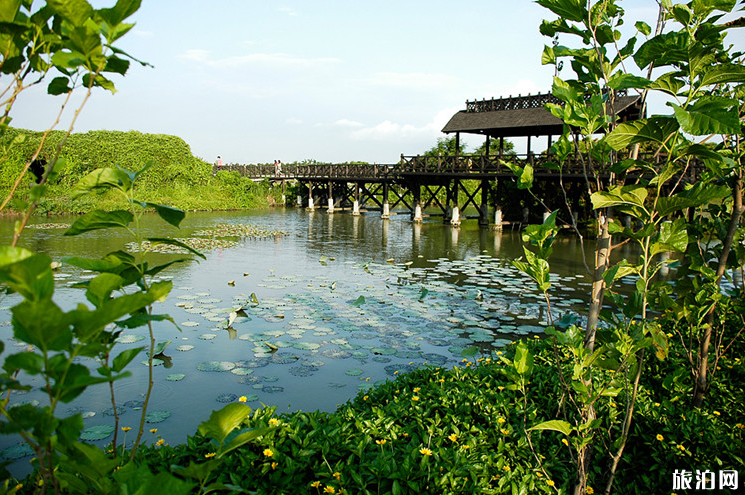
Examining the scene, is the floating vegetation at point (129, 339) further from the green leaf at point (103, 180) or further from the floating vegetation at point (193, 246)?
the floating vegetation at point (193, 246)

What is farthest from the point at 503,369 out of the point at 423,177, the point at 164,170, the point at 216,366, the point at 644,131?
the point at 164,170

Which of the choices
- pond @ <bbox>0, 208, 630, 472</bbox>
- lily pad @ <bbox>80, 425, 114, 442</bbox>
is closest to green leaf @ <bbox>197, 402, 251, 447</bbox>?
pond @ <bbox>0, 208, 630, 472</bbox>

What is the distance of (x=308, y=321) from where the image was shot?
6.58 m

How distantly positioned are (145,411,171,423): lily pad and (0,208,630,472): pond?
0.05 feet

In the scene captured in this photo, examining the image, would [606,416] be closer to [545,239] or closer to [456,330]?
[545,239]

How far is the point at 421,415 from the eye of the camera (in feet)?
9.84

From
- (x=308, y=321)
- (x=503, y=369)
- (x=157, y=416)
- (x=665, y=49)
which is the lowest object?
(x=157, y=416)

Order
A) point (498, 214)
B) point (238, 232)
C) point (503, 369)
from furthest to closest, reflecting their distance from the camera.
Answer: point (498, 214) < point (238, 232) < point (503, 369)

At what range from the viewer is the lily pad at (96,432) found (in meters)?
3.50

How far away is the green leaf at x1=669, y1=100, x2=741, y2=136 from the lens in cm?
148

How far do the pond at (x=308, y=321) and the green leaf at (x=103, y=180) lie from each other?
1.74 metres

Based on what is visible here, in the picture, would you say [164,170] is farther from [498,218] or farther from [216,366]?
[216,366]

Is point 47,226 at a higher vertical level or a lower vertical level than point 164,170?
lower

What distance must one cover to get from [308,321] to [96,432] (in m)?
3.20
